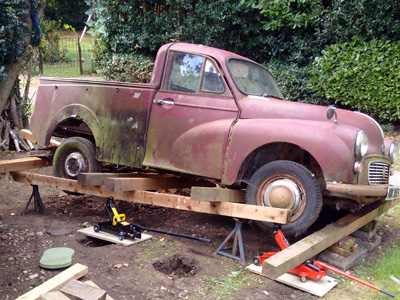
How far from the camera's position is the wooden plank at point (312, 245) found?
3320 mm

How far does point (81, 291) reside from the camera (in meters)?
3.25

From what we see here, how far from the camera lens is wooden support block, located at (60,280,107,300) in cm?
316

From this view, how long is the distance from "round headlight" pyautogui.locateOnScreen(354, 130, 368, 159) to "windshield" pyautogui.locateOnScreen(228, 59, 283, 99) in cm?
131

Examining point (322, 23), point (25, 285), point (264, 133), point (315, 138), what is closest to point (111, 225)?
point (25, 285)

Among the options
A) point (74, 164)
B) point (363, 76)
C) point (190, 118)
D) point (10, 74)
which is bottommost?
point (74, 164)

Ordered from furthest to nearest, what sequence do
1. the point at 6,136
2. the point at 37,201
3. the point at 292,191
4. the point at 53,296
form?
1. the point at 6,136
2. the point at 37,201
3. the point at 292,191
4. the point at 53,296

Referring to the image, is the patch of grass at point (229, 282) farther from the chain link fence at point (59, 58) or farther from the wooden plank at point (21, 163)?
the chain link fence at point (59, 58)

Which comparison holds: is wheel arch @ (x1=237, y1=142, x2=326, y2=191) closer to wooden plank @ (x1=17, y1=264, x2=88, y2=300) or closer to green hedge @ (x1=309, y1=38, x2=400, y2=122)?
wooden plank @ (x1=17, y1=264, x2=88, y2=300)

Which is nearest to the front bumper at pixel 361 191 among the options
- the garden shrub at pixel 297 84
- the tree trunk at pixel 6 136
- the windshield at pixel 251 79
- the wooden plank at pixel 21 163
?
the windshield at pixel 251 79

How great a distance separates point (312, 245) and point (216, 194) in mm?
1084

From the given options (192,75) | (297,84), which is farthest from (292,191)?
(297,84)

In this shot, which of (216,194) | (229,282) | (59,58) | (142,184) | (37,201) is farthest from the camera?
(59,58)

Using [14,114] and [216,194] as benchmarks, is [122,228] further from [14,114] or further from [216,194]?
[14,114]

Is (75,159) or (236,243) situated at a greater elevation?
(75,159)
